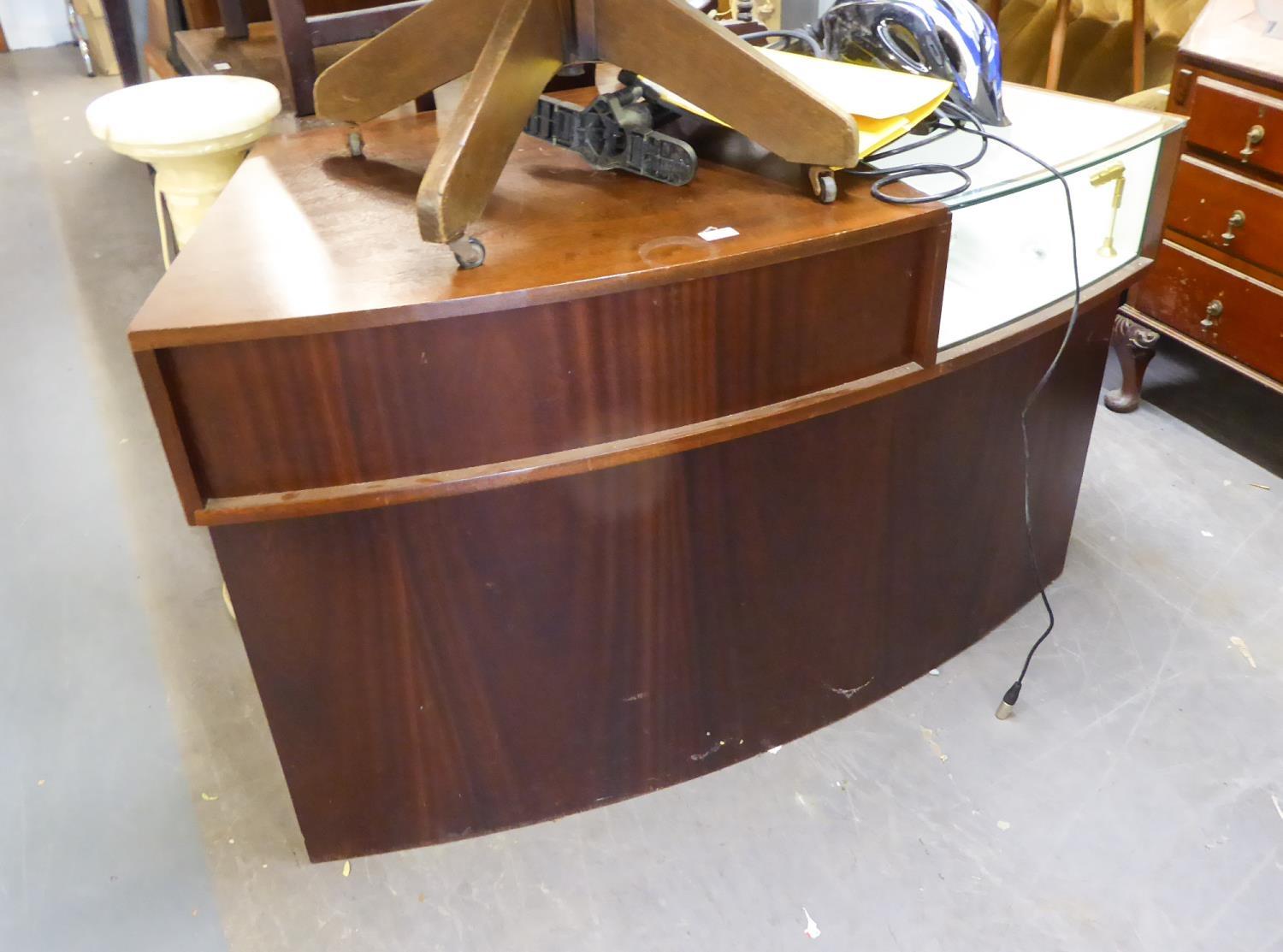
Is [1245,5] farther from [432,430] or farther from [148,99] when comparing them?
[148,99]

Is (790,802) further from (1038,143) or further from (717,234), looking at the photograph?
(1038,143)

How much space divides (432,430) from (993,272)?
765mm

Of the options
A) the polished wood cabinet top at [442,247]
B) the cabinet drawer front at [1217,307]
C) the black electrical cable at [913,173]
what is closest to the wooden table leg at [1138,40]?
the cabinet drawer front at [1217,307]

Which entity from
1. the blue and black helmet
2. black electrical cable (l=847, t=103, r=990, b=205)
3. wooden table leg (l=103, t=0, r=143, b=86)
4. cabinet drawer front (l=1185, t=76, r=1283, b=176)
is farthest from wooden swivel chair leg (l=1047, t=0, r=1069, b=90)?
wooden table leg (l=103, t=0, r=143, b=86)

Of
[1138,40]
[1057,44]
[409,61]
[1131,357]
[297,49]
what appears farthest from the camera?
[1057,44]

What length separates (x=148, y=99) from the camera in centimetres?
149

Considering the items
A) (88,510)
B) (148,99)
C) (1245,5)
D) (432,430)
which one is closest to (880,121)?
(432,430)

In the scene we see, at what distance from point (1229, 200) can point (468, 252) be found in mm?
1554

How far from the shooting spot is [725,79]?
1041 millimetres

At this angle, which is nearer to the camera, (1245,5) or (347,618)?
(347,618)

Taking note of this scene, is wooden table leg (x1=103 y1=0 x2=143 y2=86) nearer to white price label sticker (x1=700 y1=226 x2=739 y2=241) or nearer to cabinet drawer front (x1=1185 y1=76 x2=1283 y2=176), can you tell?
white price label sticker (x1=700 y1=226 x2=739 y2=241)

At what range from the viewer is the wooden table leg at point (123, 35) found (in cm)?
229

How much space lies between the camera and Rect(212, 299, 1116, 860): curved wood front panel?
1.10 meters

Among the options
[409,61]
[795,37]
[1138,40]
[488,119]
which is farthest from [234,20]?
[1138,40]
